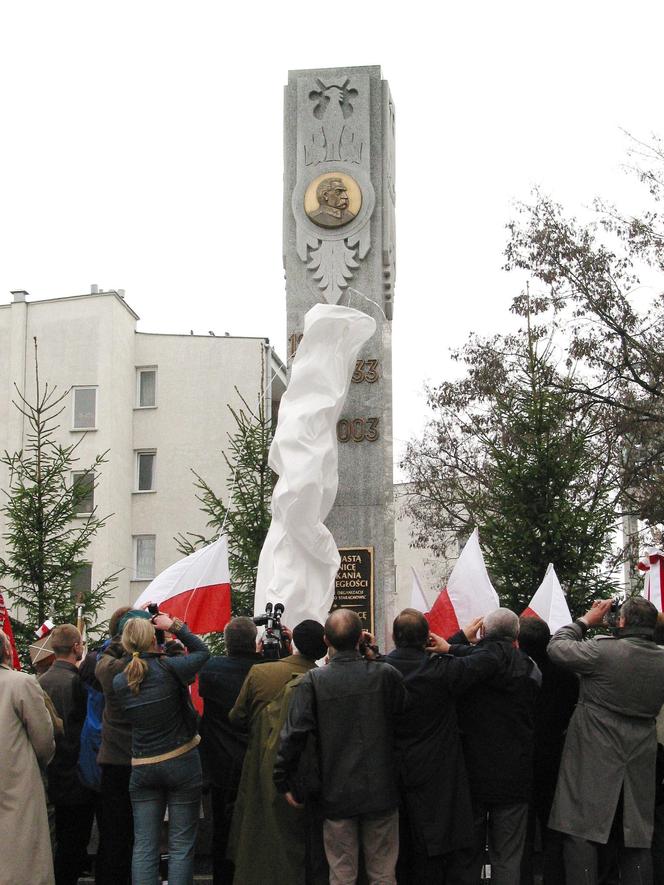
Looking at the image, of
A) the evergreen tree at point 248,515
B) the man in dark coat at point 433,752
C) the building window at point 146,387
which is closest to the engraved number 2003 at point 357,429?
the evergreen tree at point 248,515

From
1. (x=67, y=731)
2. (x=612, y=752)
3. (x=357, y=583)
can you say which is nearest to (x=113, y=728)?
(x=67, y=731)

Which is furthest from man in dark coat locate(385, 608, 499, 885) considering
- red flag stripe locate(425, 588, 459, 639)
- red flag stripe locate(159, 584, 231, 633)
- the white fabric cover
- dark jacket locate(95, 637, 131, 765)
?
the white fabric cover

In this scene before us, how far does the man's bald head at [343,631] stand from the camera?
670 centimetres

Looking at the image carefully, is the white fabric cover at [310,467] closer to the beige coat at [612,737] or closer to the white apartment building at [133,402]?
the beige coat at [612,737]

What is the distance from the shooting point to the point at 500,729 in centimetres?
708

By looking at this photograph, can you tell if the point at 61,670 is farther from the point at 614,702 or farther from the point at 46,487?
the point at 46,487

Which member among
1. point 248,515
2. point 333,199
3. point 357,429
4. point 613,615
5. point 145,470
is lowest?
point 613,615

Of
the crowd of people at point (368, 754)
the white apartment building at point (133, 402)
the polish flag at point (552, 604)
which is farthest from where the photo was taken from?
the white apartment building at point (133, 402)

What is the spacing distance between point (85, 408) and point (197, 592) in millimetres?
25685

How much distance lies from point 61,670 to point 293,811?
2013 millimetres

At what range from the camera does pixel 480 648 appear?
7.05 meters

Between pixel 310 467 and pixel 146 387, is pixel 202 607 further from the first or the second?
pixel 146 387

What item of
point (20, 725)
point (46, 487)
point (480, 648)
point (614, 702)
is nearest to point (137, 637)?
point (20, 725)

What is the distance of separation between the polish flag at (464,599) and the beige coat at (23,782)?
159 inches
